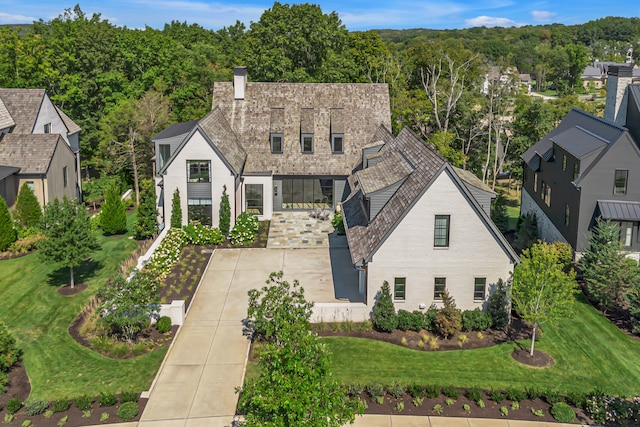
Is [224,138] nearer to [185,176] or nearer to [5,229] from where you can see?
[185,176]

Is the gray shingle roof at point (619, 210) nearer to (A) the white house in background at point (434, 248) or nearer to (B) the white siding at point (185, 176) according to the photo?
(A) the white house in background at point (434, 248)

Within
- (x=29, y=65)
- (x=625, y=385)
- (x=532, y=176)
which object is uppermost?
(x=29, y=65)

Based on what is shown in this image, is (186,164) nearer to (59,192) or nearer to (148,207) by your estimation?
(148,207)

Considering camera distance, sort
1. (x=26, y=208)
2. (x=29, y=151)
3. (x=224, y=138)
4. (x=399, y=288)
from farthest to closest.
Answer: (x=29, y=151) < (x=224, y=138) < (x=26, y=208) < (x=399, y=288)

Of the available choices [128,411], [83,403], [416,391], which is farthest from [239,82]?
[416,391]

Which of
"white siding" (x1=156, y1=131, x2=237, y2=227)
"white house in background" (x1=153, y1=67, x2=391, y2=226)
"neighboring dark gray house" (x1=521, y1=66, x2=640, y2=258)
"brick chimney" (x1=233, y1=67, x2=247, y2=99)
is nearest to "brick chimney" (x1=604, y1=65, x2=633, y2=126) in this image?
"neighboring dark gray house" (x1=521, y1=66, x2=640, y2=258)

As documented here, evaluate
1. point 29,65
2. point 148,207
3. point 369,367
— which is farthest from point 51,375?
point 29,65
